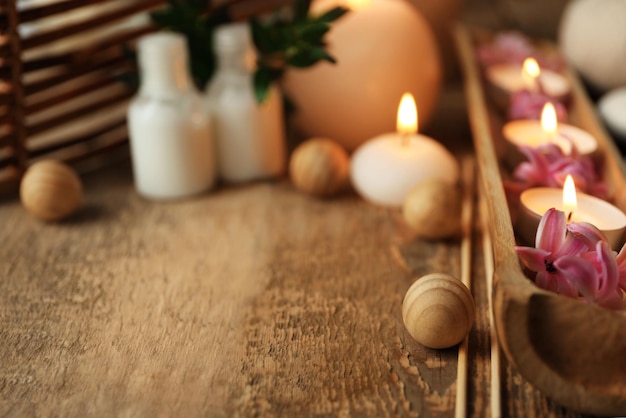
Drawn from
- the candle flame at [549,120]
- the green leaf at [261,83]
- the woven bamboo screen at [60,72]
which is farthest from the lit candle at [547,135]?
the woven bamboo screen at [60,72]

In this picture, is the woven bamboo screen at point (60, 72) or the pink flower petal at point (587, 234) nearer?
the pink flower petal at point (587, 234)

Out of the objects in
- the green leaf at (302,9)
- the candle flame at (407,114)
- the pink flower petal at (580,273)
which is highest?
the green leaf at (302,9)

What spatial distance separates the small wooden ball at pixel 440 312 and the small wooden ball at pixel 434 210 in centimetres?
13

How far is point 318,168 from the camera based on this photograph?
64 centimetres

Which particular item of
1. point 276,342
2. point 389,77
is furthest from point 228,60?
point 276,342

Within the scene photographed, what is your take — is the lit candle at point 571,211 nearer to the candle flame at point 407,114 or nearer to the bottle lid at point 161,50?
the candle flame at point 407,114

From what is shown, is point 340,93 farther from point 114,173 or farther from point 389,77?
point 114,173

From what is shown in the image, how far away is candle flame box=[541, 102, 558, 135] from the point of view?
603 mm

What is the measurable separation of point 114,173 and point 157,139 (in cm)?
11

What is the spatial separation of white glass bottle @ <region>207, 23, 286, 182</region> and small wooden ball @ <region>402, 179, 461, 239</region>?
176 millimetres

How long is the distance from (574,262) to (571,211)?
8 centimetres

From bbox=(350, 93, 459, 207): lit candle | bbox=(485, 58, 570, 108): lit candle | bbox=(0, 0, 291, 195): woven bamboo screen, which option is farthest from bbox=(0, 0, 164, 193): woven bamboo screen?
bbox=(485, 58, 570, 108): lit candle

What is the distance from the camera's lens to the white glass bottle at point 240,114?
0.65 m

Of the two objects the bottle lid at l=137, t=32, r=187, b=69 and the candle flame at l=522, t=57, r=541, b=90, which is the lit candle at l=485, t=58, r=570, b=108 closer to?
the candle flame at l=522, t=57, r=541, b=90
